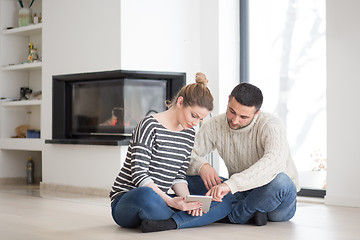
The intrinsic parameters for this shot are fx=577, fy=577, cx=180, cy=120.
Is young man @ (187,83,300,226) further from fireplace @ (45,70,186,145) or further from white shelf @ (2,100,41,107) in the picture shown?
white shelf @ (2,100,41,107)

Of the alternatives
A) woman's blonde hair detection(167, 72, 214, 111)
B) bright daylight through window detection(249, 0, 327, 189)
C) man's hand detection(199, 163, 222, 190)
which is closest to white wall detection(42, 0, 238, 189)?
bright daylight through window detection(249, 0, 327, 189)

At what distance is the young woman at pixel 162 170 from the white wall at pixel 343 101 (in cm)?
158

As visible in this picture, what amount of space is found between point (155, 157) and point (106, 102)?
247 cm

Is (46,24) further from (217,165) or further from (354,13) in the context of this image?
(354,13)

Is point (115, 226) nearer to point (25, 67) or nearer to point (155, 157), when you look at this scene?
point (155, 157)

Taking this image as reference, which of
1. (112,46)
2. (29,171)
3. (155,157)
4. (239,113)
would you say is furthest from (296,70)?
(29,171)

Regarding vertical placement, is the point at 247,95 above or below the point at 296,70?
below

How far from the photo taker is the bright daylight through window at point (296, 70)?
196 inches

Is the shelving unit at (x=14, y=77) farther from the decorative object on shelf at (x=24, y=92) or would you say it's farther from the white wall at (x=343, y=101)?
the white wall at (x=343, y=101)

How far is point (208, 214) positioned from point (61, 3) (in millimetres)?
3228

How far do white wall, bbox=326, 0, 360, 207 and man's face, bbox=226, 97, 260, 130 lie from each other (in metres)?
1.44

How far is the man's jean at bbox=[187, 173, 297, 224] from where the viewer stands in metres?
3.10

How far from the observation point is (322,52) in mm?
4957

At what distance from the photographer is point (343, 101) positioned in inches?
170
